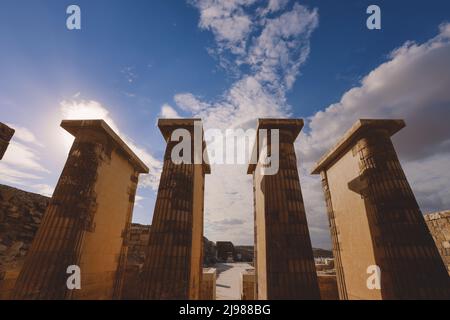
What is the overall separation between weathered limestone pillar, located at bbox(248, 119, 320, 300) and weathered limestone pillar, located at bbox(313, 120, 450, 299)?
5.77 ft

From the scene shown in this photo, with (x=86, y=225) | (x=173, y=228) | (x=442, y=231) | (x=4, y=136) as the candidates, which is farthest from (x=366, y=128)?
(x=4, y=136)

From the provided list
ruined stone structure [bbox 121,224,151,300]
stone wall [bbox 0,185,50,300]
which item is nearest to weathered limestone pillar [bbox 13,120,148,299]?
ruined stone structure [bbox 121,224,151,300]

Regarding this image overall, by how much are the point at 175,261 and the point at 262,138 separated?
165 inches

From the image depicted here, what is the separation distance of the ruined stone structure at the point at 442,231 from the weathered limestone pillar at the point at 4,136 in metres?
14.7

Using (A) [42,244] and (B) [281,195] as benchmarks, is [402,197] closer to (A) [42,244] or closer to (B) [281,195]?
(B) [281,195]

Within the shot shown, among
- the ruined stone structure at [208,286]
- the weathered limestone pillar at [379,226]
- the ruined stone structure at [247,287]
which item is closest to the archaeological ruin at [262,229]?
the weathered limestone pillar at [379,226]

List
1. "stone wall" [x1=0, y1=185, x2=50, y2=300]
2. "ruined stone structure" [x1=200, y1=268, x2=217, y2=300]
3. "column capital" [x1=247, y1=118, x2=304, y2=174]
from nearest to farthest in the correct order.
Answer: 1. "column capital" [x1=247, y1=118, x2=304, y2=174]
2. "stone wall" [x1=0, y1=185, x2=50, y2=300]
3. "ruined stone structure" [x1=200, y1=268, x2=217, y2=300]

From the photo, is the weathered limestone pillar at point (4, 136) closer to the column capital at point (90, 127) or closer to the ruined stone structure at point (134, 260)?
the column capital at point (90, 127)

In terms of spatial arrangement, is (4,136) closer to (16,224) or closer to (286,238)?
(16,224)

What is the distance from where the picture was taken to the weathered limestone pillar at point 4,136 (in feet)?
17.0

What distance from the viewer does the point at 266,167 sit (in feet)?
19.3

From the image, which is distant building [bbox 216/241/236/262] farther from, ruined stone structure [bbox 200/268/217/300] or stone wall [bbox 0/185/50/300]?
stone wall [bbox 0/185/50/300]

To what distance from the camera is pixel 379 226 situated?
5004mm

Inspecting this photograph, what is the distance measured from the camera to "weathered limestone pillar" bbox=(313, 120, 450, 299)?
4348 mm
